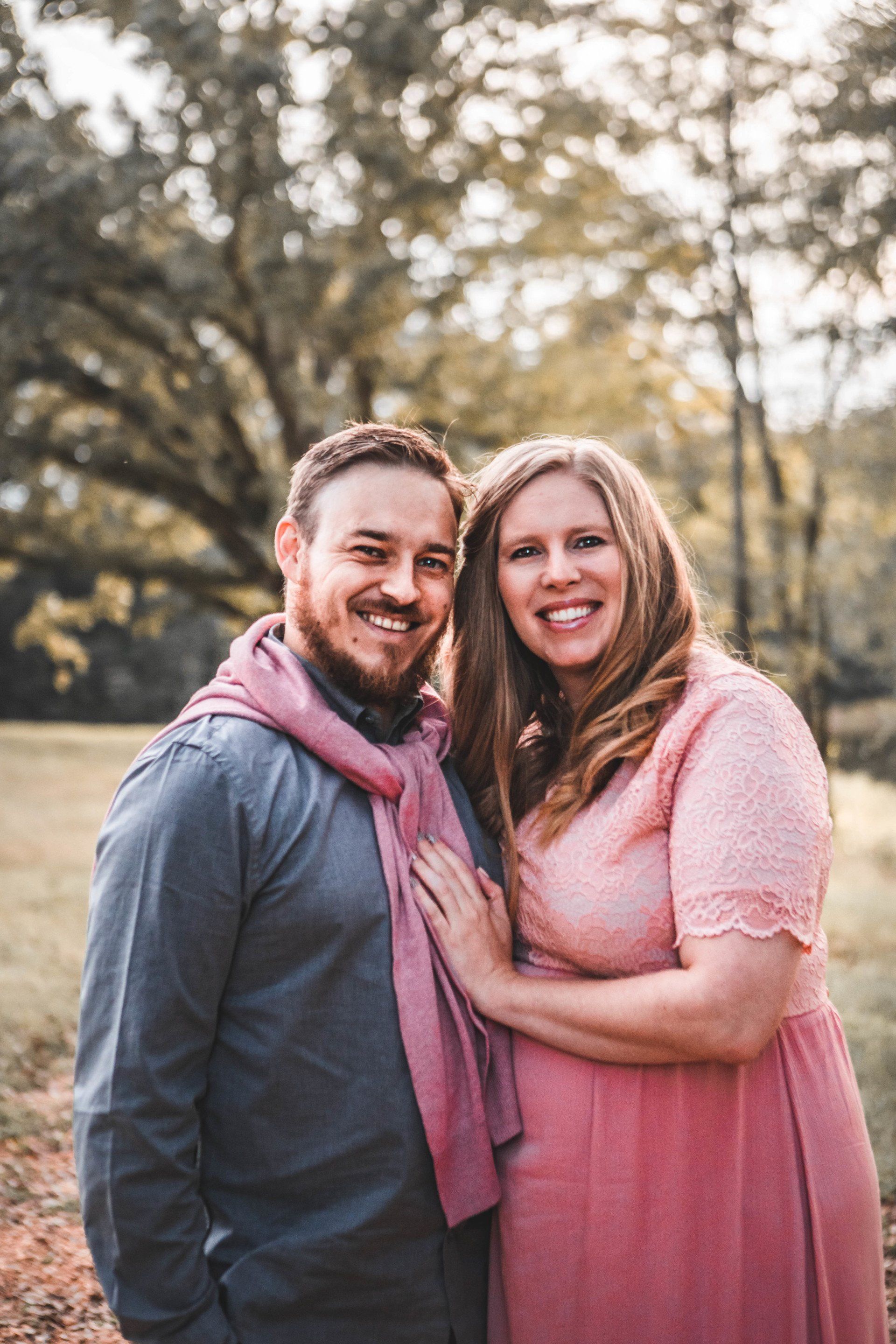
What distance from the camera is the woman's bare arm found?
1.94m

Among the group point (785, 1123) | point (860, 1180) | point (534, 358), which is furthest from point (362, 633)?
point (534, 358)

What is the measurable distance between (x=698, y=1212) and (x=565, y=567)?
1353 mm

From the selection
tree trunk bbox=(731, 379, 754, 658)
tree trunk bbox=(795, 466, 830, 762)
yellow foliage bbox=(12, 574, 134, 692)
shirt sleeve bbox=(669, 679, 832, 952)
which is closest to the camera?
shirt sleeve bbox=(669, 679, 832, 952)

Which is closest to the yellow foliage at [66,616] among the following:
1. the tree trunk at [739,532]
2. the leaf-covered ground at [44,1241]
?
the tree trunk at [739,532]

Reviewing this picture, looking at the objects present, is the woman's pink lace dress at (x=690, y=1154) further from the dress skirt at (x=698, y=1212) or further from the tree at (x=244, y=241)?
the tree at (x=244, y=241)

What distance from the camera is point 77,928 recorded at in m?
8.26

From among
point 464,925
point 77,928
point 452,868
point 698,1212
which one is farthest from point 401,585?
point 77,928

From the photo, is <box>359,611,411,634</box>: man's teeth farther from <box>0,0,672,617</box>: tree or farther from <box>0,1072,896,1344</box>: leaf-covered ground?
<box>0,0,672,617</box>: tree

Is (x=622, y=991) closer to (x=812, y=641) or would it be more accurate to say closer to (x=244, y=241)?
(x=244, y=241)

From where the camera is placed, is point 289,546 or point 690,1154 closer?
point 690,1154

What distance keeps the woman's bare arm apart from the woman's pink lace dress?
75 mm

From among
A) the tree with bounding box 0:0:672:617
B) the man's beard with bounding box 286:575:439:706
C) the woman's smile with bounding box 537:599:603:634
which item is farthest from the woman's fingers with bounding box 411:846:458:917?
the tree with bounding box 0:0:672:617

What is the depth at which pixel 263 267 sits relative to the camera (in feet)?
28.3

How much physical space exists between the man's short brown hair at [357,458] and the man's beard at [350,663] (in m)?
0.18
